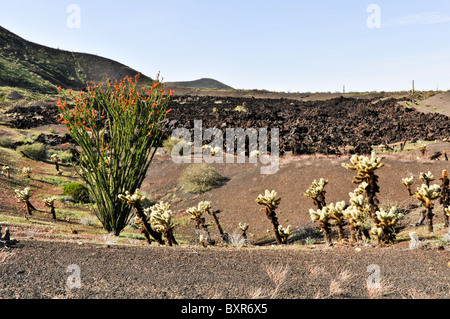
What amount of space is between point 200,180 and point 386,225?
40.5ft

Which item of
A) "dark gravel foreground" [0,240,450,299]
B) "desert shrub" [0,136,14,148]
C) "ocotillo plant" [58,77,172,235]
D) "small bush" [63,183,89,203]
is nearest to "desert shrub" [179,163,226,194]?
"small bush" [63,183,89,203]

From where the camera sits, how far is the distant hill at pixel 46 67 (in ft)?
200

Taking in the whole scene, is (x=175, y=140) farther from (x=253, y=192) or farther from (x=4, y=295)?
(x=4, y=295)

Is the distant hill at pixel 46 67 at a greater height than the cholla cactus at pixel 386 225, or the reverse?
the distant hill at pixel 46 67

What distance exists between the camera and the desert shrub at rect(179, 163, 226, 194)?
18.5m

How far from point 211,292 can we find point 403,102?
147 feet

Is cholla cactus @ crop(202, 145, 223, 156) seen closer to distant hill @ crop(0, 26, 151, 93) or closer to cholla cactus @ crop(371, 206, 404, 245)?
cholla cactus @ crop(371, 206, 404, 245)

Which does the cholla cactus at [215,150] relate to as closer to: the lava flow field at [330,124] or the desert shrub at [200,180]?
the desert shrub at [200,180]

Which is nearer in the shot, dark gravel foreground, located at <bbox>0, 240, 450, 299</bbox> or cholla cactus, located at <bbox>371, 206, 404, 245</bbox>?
dark gravel foreground, located at <bbox>0, 240, 450, 299</bbox>

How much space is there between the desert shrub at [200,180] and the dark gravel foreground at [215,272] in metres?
11.1

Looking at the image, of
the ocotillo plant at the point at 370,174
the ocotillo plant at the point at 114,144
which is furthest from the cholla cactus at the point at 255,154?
the ocotillo plant at the point at 370,174

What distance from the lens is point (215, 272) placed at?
5.80 m

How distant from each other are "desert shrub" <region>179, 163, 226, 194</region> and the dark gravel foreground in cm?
1105

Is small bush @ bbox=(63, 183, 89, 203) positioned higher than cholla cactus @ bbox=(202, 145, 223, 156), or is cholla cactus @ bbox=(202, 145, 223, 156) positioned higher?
cholla cactus @ bbox=(202, 145, 223, 156)
